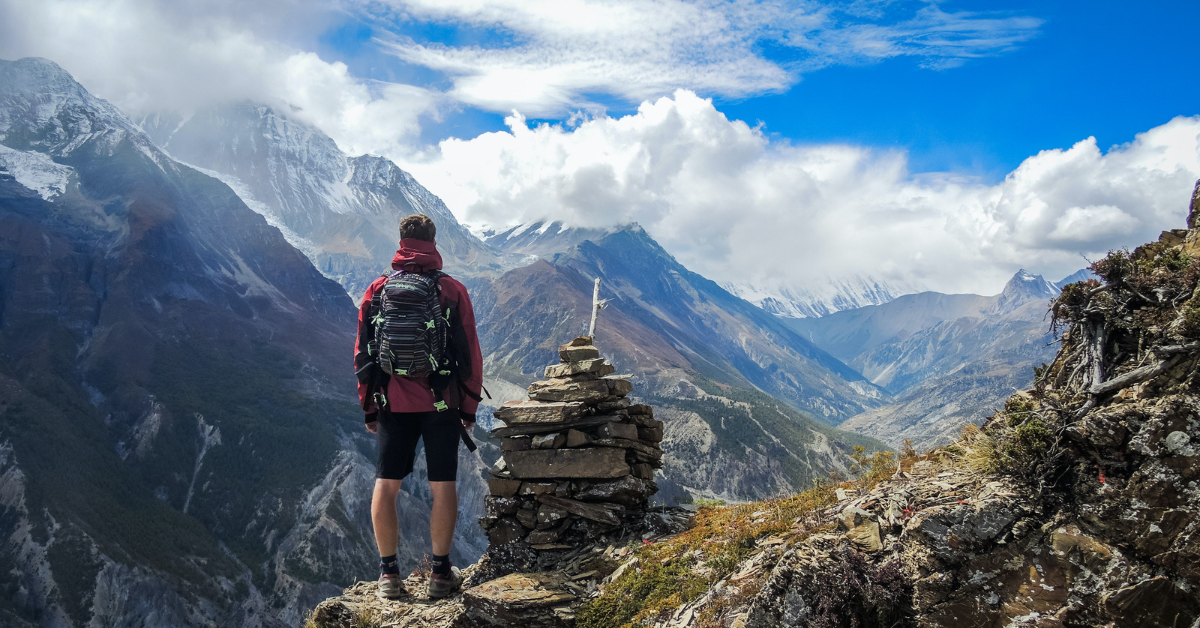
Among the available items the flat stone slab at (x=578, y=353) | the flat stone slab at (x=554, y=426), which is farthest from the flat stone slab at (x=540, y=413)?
the flat stone slab at (x=578, y=353)

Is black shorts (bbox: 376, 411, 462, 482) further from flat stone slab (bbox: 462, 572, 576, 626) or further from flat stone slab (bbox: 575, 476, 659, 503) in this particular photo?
flat stone slab (bbox: 575, 476, 659, 503)

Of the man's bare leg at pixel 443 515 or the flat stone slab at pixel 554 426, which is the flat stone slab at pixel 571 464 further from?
the man's bare leg at pixel 443 515

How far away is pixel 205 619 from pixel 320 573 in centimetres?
2606

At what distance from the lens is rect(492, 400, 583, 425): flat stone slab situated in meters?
11.8

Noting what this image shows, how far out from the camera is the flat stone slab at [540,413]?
38.5 feet

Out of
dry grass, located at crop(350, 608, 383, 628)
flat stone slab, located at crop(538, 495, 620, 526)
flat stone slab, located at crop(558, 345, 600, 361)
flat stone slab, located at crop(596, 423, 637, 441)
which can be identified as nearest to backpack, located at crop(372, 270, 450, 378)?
dry grass, located at crop(350, 608, 383, 628)

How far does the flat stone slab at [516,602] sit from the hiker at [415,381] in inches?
37.1

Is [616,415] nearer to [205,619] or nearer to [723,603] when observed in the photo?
[723,603]

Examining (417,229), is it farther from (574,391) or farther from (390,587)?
(390,587)

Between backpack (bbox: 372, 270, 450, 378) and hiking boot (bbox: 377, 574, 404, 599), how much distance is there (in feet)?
10.7

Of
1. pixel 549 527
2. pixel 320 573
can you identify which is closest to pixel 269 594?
pixel 320 573

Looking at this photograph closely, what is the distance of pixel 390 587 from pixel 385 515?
1145 millimetres

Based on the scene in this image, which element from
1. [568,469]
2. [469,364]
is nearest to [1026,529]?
[469,364]

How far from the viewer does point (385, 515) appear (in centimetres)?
935
